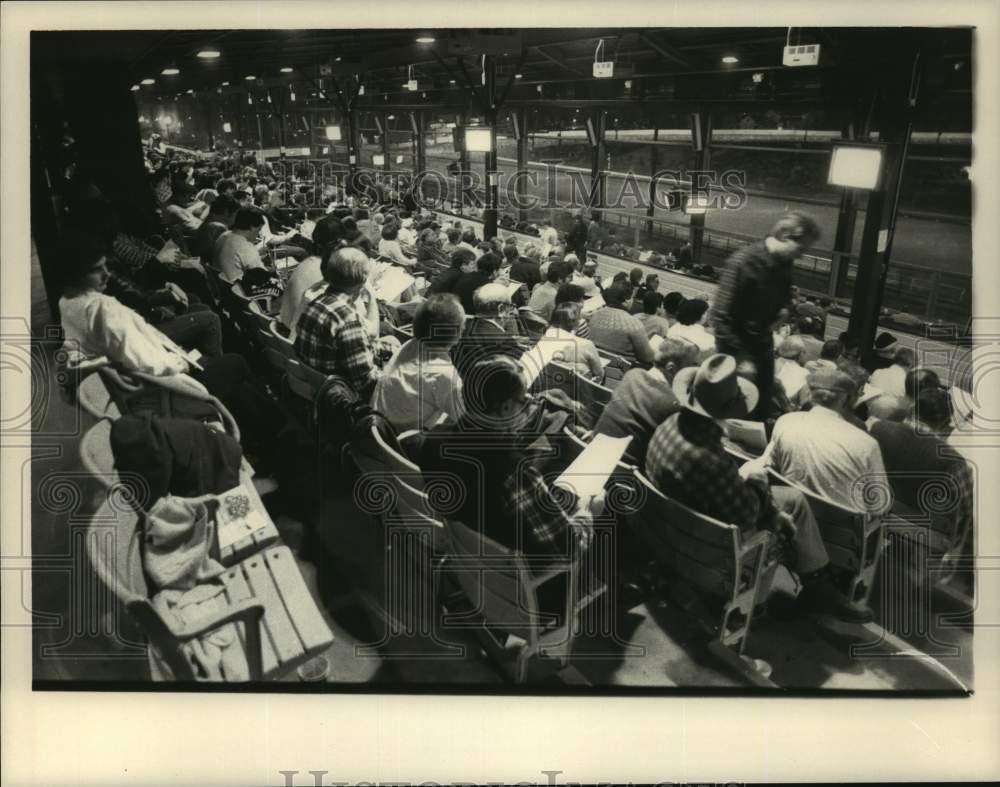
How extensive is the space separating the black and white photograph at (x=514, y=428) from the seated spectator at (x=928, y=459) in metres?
0.02

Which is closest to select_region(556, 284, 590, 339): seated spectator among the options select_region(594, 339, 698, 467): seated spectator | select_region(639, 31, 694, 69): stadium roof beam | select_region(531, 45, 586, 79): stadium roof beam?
select_region(594, 339, 698, 467): seated spectator

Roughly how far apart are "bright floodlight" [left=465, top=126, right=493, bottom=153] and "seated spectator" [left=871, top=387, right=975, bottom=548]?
9.00ft

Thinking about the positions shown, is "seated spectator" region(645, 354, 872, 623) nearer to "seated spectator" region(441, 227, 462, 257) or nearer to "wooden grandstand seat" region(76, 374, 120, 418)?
"seated spectator" region(441, 227, 462, 257)

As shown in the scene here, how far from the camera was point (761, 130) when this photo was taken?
451cm

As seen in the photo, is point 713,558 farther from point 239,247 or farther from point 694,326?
point 239,247

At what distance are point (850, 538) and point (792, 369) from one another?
82cm

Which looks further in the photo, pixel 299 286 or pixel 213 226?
pixel 213 226

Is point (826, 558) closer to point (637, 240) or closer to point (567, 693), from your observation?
point (567, 693)

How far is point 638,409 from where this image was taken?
2770mm

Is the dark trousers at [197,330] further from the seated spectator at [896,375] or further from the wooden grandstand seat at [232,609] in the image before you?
the seated spectator at [896,375]

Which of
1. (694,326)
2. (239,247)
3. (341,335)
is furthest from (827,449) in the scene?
(239,247)

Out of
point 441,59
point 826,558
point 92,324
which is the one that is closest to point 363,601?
point 92,324

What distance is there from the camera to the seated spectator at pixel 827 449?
2.70 meters

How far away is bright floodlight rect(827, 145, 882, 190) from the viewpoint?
3.50 m
